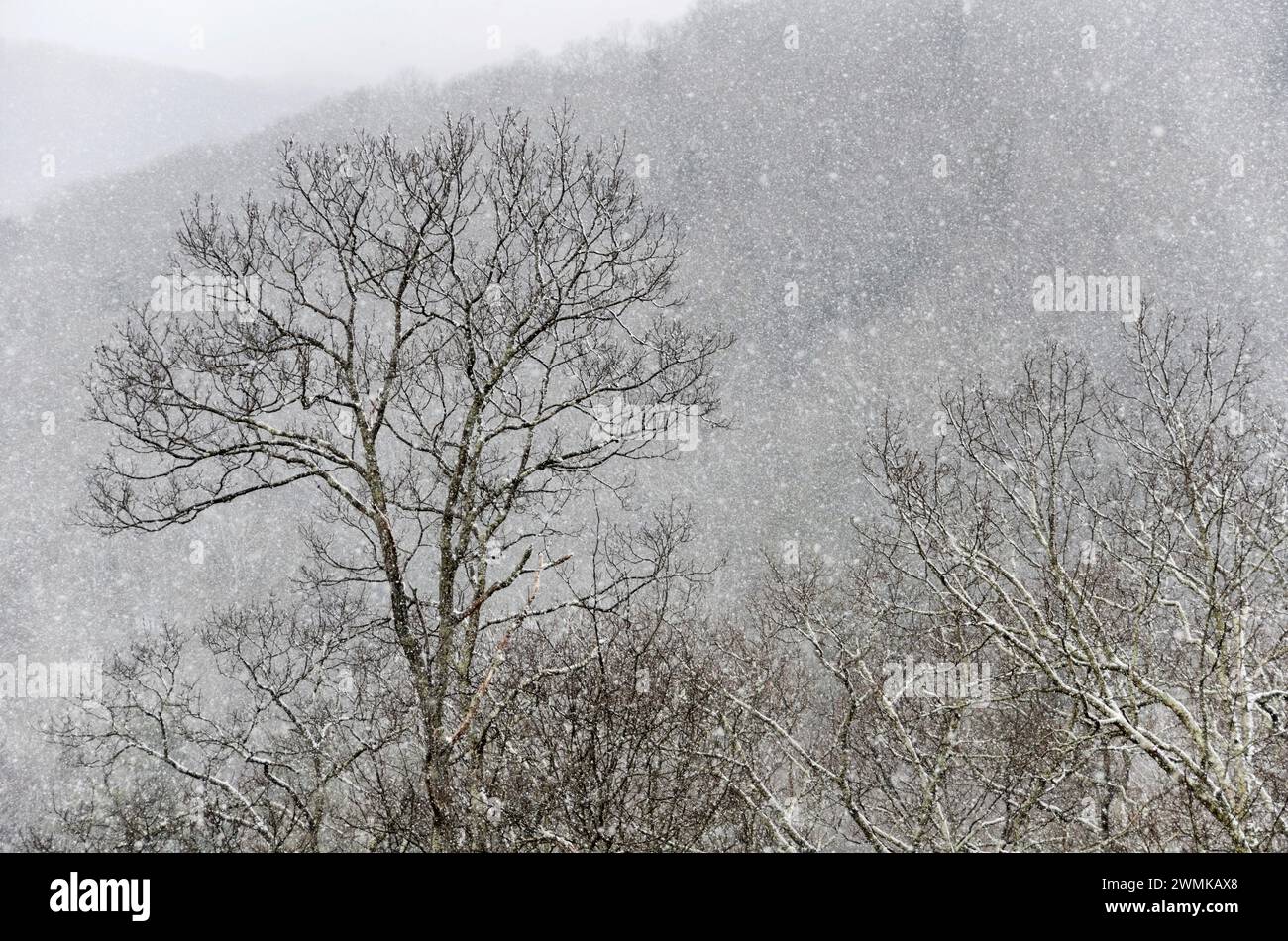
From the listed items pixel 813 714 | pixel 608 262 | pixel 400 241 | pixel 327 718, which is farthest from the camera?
pixel 813 714

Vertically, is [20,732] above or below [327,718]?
below

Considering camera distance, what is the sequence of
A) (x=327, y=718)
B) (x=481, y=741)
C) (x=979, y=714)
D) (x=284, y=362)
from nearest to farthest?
(x=481, y=741) → (x=284, y=362) → (x=327, y=718) → (x=979, y=714)

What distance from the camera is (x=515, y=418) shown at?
1163 centimetres

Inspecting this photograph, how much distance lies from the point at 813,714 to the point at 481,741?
106ft

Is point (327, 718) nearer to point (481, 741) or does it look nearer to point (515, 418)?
point (515, 418)

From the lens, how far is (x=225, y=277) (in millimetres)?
11836

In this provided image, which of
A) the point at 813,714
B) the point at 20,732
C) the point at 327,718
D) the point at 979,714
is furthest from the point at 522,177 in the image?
the point at 20,732

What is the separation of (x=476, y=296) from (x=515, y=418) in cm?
174
